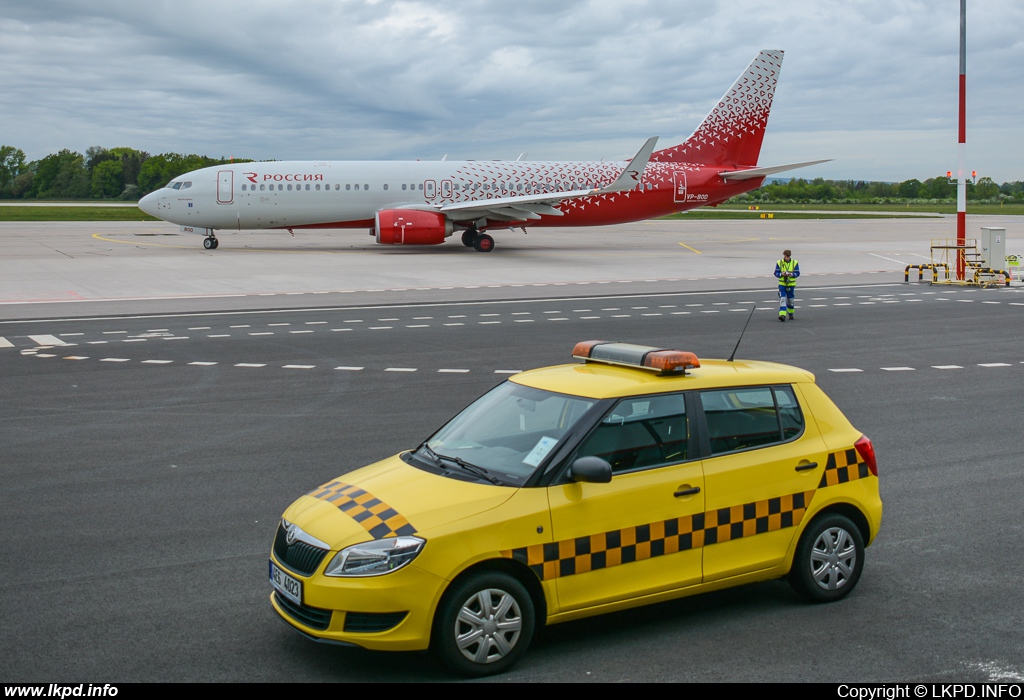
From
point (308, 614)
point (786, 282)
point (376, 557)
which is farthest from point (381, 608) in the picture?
point (786, 282)

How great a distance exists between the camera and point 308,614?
18.2 ft

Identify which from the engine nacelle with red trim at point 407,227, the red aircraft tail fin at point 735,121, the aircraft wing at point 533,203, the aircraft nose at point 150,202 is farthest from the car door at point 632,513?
the red aircraft tail fin at point 735,121

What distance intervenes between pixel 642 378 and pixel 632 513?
3.14 feet

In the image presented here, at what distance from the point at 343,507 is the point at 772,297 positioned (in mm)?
23199

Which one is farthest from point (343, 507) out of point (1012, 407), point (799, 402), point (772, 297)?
point (772, 297)

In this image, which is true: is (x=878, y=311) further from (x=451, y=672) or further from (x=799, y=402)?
(x=451, y=672)

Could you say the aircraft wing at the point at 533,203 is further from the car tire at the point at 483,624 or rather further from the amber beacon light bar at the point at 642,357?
the car tire at the point at 483,624

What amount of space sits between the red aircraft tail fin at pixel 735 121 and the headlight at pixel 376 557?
40.7 m

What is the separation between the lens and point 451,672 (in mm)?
5516

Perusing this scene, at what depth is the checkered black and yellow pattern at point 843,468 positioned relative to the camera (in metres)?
6.66

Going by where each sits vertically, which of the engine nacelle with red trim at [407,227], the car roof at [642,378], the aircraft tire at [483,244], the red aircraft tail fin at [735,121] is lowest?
the car roof at [642,378]

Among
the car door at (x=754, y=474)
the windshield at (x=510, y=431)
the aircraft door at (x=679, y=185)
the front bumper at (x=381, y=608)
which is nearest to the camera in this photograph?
the front bumper at (x=381, y=608)

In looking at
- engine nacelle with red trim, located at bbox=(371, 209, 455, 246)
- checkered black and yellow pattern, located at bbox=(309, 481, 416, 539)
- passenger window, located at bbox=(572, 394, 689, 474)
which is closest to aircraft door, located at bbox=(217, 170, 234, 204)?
engine nacelle with red trim, located at bbox=(371, 209, 455, 246)

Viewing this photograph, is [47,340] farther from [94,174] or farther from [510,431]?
[94,174]
